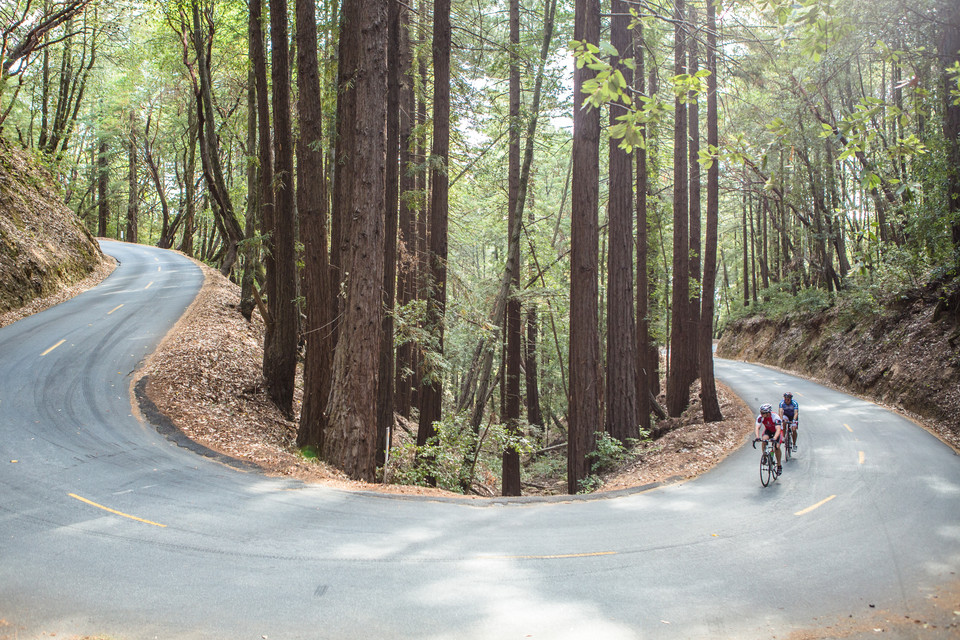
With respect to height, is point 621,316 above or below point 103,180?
below

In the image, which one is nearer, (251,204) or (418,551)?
(418,551)

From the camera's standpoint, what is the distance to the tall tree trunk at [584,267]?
10.9 metres

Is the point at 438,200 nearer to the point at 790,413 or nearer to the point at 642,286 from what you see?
the point at 642,286

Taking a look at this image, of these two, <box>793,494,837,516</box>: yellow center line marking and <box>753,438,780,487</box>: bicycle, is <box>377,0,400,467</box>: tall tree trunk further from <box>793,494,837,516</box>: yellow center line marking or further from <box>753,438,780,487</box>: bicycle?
<box>793,494,837,516</box>: yellow center line marking

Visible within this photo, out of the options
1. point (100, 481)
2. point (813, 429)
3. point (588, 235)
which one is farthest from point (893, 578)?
point (813, 429)

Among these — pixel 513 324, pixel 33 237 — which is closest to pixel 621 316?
pixel 513 324

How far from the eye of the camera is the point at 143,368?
14438 mm

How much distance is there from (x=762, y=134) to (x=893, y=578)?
26159 mm

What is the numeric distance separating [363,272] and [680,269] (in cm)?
1173

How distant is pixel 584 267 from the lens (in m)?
11.2

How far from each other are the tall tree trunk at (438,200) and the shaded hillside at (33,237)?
1401cm

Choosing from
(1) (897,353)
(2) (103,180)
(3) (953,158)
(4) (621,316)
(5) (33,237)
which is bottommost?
(1) (897,353)

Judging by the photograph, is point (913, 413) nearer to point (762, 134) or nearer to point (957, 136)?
point (957, 136)

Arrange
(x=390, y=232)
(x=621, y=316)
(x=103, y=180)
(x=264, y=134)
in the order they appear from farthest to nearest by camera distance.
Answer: (x=103, y=180) → (x=621, y=316) → (x=264, y=134) → (x=390, y=232)
